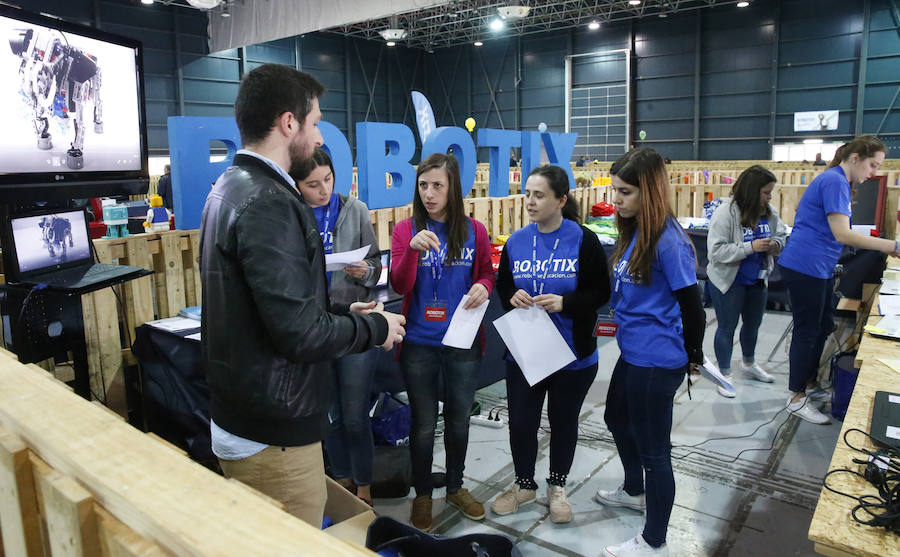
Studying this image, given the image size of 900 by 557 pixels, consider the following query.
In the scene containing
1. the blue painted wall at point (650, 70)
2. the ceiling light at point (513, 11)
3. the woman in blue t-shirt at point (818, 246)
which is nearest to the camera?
the woman in blue t-shirt at point (818, 246)

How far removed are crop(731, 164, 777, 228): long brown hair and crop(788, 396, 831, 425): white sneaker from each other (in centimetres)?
122

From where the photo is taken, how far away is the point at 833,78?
1811cm

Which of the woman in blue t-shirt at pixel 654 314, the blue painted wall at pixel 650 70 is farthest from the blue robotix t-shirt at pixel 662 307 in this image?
the blue painted wall at pixel 650 70

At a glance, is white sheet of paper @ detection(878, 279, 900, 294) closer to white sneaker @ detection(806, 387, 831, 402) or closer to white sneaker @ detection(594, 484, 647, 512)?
white sneaker @ detection(806, 387, 831, 402)

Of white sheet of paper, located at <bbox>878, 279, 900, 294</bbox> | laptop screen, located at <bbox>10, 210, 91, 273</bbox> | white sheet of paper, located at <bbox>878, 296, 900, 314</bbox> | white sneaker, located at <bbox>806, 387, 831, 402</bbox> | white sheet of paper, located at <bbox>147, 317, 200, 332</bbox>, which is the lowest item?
white sneaker, located at <bbox>806, 387, 831, 402</bbox>

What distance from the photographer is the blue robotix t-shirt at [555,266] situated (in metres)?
2.70

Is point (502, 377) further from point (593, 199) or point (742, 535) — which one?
point (593, 199)

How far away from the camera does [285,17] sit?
45.3 feet

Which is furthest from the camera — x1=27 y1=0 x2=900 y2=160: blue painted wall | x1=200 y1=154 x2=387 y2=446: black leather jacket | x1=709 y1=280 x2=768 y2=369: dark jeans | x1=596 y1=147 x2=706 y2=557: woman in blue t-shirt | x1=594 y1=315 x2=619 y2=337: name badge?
x1=27 y1=0 x2=900 y2=160: blue painted wall

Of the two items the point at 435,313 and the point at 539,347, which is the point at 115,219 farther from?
the point at 539,347

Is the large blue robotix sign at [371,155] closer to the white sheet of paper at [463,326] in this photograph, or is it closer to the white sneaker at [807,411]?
the white sheet of paper at [463,326]

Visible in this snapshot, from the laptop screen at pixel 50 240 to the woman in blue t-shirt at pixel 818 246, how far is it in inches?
152

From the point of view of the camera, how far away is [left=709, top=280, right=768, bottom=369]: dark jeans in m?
4.43

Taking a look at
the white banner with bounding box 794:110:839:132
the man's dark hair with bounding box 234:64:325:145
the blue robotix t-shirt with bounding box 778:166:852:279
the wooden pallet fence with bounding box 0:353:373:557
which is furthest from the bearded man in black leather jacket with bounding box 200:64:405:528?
the white banner with bounding box 794:110:839:132
